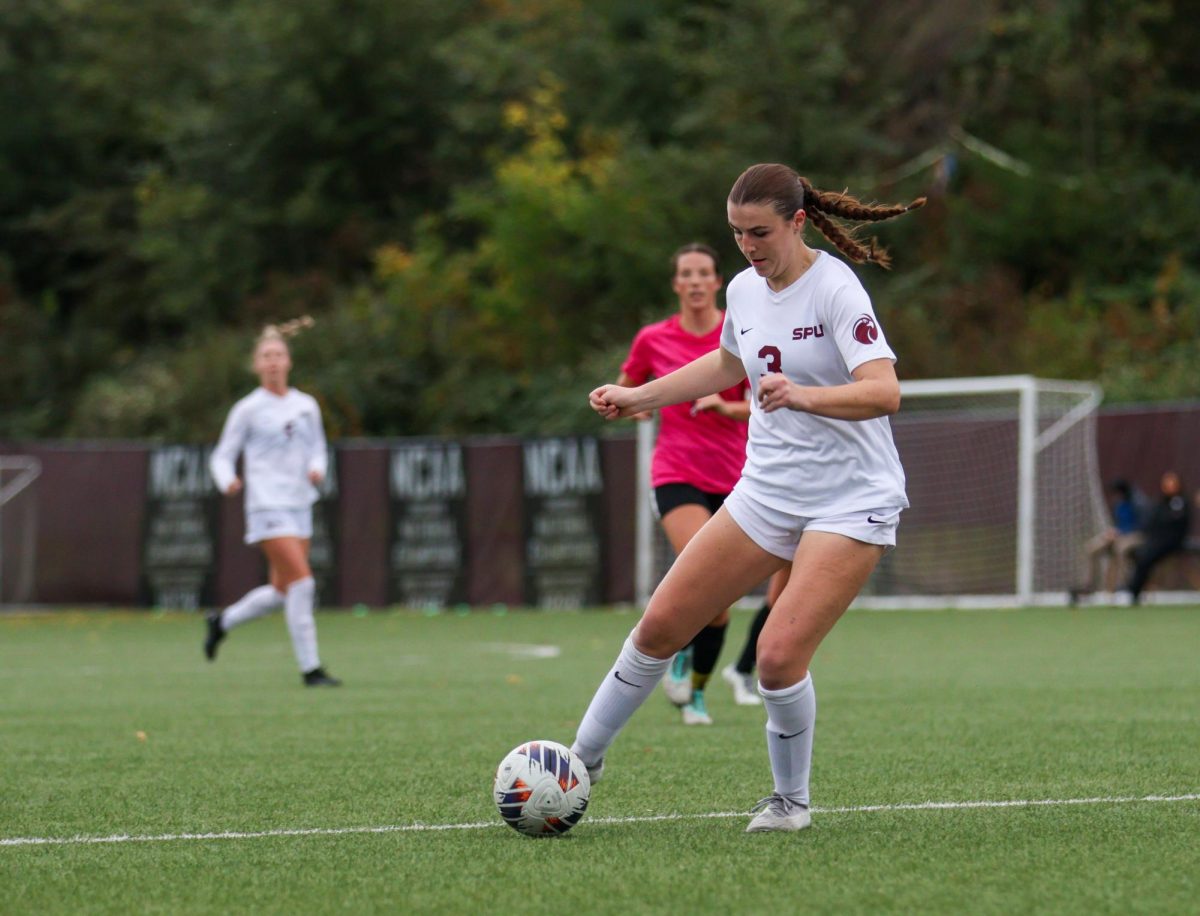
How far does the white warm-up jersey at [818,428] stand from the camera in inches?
222

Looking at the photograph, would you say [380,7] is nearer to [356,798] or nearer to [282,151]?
[282,151]

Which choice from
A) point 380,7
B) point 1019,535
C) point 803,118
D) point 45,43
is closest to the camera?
point 1019,535

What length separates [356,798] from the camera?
6.75 meters

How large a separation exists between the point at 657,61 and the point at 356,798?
104 ft

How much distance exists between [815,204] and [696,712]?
161 inches

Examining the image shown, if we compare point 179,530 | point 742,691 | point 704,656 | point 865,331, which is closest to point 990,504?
point 179,530

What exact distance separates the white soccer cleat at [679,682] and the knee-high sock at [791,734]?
3.87 metres

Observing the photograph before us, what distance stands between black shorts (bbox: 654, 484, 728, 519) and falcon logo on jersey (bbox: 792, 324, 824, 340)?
3937 mm

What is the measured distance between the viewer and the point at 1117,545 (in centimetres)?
2253

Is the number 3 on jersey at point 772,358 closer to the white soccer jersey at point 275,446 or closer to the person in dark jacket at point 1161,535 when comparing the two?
the white soccer jersey at point 275,446

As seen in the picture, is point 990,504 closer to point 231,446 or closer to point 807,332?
point 231,446

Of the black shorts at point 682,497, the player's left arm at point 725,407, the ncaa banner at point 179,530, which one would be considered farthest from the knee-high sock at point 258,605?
the ncaa banner at point 179,530

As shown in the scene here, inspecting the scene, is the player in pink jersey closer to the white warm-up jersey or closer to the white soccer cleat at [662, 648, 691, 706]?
the white soccer cleat at [662, 648, 691, 706]

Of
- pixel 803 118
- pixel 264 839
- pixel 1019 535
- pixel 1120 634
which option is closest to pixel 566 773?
pixel 264 839
